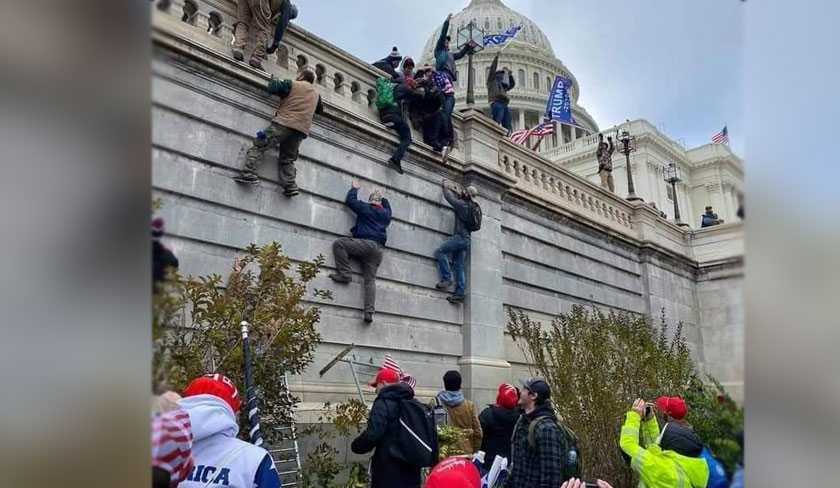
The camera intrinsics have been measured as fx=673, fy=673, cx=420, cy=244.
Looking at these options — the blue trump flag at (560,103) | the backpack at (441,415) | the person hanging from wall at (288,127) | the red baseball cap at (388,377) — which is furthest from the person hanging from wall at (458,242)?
the blue trump flag at (560,103)

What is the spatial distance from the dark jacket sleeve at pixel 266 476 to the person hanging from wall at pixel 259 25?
299 inches

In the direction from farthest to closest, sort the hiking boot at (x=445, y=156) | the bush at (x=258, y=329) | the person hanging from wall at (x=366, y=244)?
the hiking boot at (x=445, y=156) → the person hanging from wall at (x=366, y=244) → the bush at (x=258, y=329)

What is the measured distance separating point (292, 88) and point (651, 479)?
811 centimetres

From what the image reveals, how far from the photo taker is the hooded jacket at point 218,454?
287 cm

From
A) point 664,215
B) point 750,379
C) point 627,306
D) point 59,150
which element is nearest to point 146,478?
point 59,150

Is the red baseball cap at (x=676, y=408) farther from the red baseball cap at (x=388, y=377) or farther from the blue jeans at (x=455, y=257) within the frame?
the blue jeans at (x=455, y=257)

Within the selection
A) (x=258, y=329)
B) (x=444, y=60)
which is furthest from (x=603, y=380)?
(x=444, y=60)

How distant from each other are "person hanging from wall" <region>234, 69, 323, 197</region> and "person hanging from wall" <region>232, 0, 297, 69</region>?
537 millimetres

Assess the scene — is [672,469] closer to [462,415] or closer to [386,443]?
[386,443]

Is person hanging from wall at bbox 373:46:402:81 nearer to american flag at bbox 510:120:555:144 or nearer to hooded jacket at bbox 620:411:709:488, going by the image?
american flag at bbox 510:120:555:144

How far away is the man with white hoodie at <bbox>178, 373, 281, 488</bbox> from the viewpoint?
2873 millimetres

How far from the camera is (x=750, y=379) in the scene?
31.2 inches

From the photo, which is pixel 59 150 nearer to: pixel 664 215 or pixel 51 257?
pixel 51 257

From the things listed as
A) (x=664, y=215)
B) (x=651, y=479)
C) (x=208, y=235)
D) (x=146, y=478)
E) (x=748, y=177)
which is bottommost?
(x=651, y=479)
